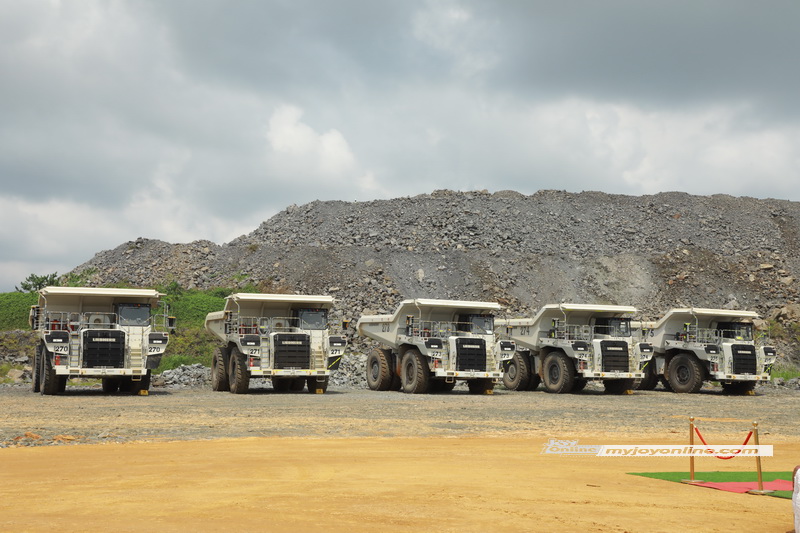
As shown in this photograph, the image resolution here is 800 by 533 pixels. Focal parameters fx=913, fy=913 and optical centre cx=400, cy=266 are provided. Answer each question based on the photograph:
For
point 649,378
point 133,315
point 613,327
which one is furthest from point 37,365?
point 649,378

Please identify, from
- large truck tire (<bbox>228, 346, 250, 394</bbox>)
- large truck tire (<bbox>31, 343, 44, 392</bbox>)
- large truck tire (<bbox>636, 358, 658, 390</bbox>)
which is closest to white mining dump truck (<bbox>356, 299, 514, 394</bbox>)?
large truck tire (<bbox>228, 346, 250, 394</bbox>)

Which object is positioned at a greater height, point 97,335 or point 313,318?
point 313,318

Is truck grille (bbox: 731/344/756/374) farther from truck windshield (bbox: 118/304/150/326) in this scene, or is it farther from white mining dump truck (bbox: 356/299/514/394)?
truck windshield (bbox: 118/304/150/326)

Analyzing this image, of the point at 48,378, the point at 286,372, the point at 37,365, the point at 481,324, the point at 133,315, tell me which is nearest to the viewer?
the point at 48,378

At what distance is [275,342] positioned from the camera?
2914 cm

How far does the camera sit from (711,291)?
61.9m

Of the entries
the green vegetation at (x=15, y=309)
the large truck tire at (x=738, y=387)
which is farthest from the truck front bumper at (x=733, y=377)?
the green vegetation at (x=15, y=309)

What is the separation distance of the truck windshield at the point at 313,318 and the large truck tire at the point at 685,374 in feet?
44.9

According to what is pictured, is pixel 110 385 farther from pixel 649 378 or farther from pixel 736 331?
pixel 736 331

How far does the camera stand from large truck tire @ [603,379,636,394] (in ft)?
108

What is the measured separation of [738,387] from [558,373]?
24.3 feet

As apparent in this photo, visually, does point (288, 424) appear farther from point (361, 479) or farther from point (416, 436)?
point (361, 479)

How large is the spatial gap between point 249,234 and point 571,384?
142 ft

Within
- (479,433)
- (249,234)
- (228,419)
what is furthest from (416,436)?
(249,234)
